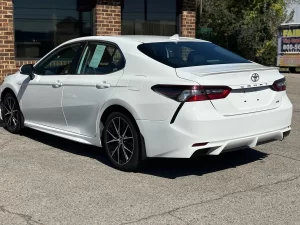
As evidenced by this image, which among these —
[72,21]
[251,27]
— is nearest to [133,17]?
[72,21]

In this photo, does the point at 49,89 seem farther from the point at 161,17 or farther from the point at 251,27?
the point at 251,27

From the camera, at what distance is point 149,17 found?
12.2 meters

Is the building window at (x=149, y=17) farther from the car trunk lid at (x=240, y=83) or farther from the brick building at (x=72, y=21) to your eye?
the car trunk lid at (x=240, y=83)

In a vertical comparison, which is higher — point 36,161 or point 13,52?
point 13,52

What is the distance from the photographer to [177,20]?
1276 centimetres

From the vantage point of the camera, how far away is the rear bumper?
183 inches

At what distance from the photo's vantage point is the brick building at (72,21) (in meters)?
10.3

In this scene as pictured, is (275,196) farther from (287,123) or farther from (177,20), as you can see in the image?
(177,20)

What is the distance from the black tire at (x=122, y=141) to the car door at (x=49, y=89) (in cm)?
96

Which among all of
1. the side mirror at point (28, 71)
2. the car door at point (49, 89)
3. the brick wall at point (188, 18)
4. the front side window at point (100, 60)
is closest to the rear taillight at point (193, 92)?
the front side window at point (100, 60)

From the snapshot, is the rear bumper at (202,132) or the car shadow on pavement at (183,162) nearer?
the rear bumper at (202,132)

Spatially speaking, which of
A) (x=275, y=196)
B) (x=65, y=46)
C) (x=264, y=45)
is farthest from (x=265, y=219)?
(x=264, y=45)

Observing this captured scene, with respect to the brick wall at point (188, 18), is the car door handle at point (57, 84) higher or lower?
lower

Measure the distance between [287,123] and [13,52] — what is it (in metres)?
6.94
